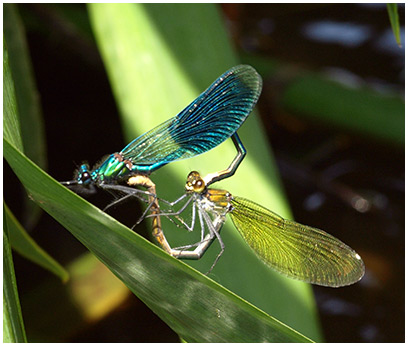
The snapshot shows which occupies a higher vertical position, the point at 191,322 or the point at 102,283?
the point at 191,322

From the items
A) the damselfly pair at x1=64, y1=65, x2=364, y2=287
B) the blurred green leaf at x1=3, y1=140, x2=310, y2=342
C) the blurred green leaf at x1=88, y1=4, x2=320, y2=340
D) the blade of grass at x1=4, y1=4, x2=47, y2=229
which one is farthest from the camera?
the blade of grass at x1=4, y1=4, x2=47, y2=229

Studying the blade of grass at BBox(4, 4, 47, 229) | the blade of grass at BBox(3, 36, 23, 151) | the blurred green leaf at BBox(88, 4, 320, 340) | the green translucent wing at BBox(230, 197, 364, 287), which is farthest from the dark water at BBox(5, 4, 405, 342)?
the blade of grass at BBox(3, 36, 23, 151)

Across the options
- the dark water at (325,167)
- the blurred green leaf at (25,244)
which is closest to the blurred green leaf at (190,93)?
the blurred green leaf at (25,244)

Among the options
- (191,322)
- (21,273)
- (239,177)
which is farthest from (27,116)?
(191,322)

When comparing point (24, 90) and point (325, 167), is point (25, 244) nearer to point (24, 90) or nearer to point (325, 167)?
point (24, 90)

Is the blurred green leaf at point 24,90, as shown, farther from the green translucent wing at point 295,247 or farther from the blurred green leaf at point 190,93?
the green translucent wing at point 295,247

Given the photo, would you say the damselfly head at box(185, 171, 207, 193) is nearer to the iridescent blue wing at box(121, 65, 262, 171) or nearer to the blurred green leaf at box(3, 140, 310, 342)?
the iridescent blue wing at box(121, 65, 262, 171)

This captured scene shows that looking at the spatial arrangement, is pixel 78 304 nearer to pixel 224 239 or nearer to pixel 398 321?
pixel 224 239
